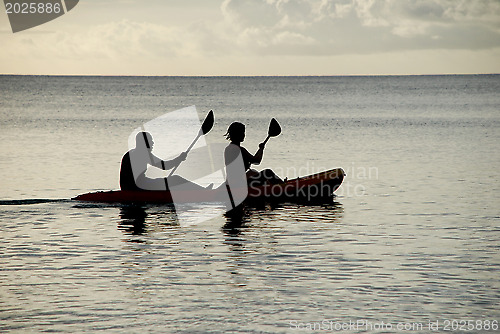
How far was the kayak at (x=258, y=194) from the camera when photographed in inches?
674

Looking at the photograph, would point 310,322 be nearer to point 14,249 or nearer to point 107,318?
point 107,318

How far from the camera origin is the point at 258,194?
57.3ft

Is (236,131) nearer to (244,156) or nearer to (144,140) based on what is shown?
(244,156)

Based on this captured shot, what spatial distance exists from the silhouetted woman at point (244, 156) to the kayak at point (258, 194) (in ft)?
0.65

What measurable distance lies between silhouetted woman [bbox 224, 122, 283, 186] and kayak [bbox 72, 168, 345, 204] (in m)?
0.20

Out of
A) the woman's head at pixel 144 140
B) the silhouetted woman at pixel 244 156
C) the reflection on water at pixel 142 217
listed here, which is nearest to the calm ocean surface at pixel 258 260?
the reflection on water at pixel 142 217

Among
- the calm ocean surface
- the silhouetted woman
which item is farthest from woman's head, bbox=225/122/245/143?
the calm ocean surface

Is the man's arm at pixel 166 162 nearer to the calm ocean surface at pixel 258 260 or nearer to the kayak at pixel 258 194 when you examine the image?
the kayak at pixel 258 194

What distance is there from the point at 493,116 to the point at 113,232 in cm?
5337

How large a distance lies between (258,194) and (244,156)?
0.93 m

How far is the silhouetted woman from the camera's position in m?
17.0

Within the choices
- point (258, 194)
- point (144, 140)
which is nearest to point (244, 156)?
point (258, 194)

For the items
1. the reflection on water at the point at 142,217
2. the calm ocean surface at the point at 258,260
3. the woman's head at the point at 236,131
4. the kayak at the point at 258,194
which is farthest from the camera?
the kayak at the point at 258,194

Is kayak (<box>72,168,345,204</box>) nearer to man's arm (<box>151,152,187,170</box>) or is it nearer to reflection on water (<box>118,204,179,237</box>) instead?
reflection on water (<box>118,204,179,237</box>)
